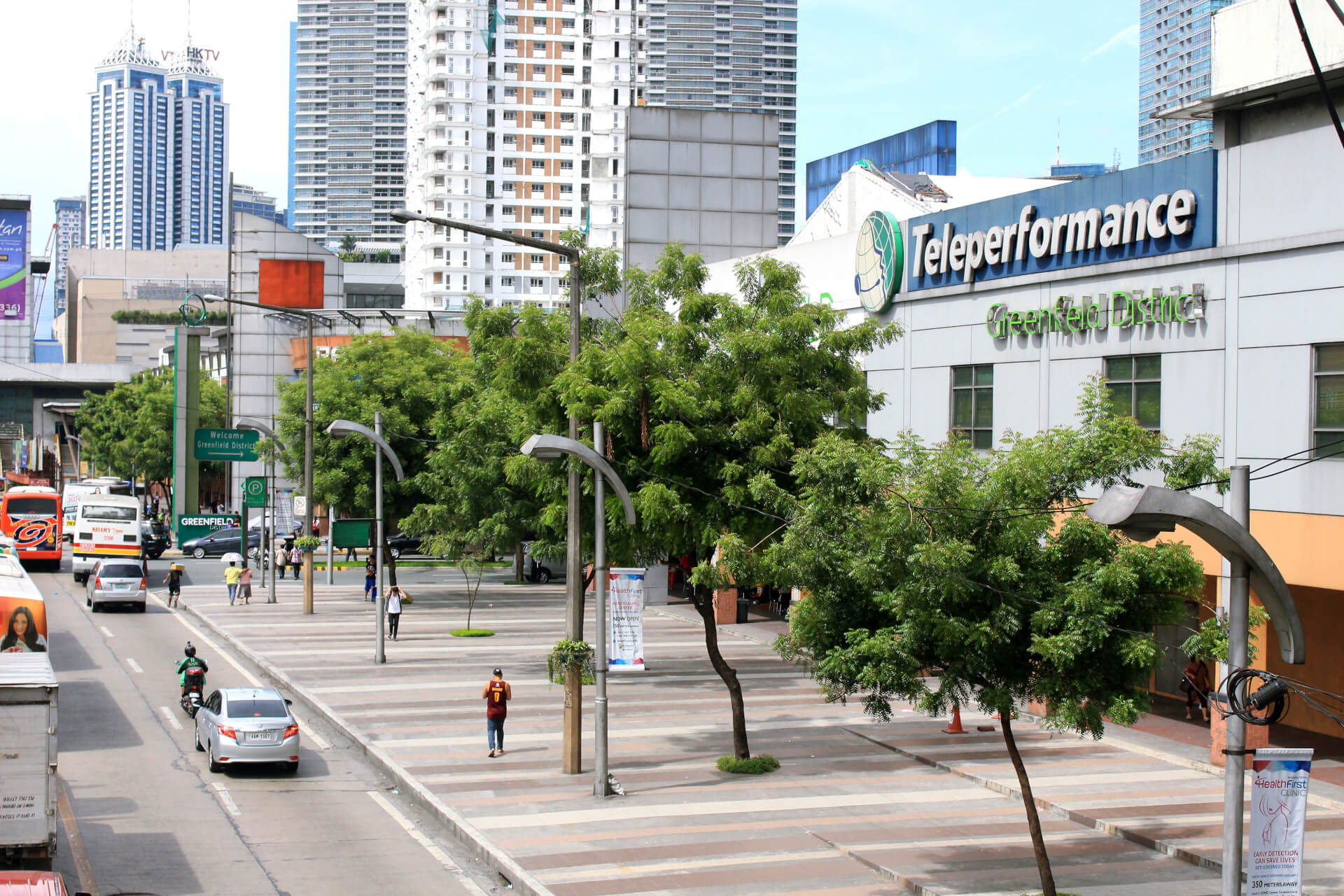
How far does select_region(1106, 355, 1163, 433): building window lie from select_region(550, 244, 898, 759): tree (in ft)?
17.0

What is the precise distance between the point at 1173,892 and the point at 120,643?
3118 cm

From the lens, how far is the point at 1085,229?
81.0ft

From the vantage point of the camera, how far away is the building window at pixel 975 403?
27734 millimetres

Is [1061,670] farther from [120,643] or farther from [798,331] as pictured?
[120,643]

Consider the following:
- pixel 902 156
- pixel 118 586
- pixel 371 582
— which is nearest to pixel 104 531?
pixel 118 586

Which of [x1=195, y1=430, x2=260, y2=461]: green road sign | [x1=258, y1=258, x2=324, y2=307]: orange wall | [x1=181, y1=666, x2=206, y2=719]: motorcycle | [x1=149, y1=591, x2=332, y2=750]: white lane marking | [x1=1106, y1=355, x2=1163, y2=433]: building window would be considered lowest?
[x1=149, y1=591, x2=332, y2=750]: white lane marking

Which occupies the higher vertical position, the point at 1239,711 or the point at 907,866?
the point at 1239,711

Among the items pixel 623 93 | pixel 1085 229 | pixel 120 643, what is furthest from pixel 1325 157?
pixel 623 93

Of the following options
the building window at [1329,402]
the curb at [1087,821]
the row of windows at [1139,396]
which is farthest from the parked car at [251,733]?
the building window at [1329,402]

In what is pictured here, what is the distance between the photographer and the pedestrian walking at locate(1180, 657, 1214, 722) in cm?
2531

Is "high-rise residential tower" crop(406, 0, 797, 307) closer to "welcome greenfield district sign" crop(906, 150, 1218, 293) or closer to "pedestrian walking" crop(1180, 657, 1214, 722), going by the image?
"welcome greenfield district sign" crop(906, 150, 1218, 293)

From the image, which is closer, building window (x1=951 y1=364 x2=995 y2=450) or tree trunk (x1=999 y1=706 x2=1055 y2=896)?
tree trunk (x1=999 y1=706 x2=1055 y2=896)

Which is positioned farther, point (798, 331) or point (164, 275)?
point (164, 275)

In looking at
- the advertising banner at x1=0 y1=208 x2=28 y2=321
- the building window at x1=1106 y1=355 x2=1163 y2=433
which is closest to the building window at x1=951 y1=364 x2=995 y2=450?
the building window at x1=1106 y1=355 x2=1163 y2=433
